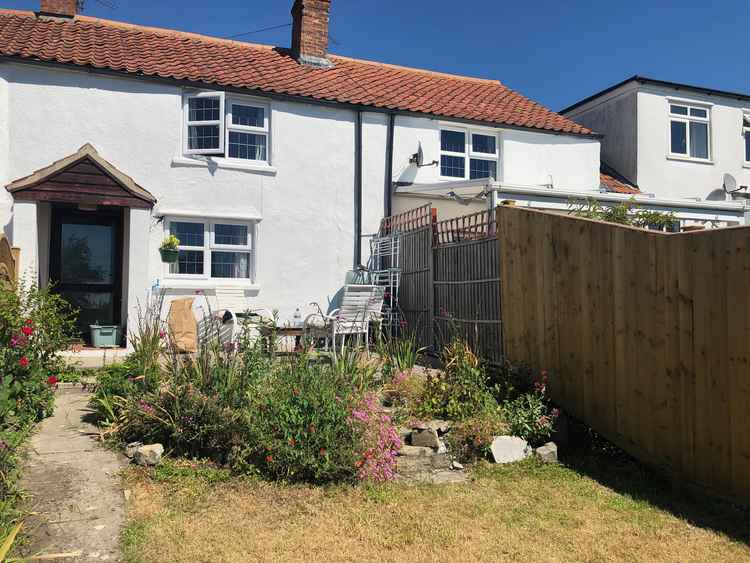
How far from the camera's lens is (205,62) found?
1344 centimetres

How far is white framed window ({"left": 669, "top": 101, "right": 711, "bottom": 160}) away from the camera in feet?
59.1

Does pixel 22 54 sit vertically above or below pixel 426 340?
above

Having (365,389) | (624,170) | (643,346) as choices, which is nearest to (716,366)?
(643,346)

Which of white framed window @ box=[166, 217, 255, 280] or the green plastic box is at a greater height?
white framed window @ box=[166, 217, 255, 280]

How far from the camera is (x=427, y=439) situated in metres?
6.00

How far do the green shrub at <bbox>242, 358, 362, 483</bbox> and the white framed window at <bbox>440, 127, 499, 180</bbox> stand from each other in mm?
9913

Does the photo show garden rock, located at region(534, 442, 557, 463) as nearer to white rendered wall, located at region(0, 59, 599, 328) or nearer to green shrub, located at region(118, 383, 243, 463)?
green shrub, located at region(118, 383, 243, 463)

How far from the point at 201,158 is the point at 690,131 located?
1388cm

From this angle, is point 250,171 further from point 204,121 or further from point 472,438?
point 472,438

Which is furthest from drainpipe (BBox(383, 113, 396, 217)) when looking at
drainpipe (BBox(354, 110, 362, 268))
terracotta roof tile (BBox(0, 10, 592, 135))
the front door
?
the front door

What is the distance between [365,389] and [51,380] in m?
3.27

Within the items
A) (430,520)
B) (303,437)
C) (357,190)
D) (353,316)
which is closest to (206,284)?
(353,316)

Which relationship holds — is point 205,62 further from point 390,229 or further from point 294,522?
point 294,522

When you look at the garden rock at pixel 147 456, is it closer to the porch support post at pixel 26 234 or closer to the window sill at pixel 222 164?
the porch support post at pixel 26 234
